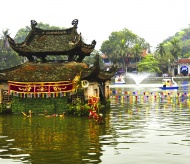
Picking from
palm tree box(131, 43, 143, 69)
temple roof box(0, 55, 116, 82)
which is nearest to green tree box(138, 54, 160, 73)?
palm tree box(131, 43, 143, 69)

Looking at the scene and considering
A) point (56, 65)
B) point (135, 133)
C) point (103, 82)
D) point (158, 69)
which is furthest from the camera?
point (158, 69)

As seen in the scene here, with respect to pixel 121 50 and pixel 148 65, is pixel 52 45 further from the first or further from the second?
pixel 121 50

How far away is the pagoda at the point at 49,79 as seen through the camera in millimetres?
34375

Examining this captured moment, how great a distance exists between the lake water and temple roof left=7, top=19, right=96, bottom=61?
23.8ft

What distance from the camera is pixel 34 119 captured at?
104 ft

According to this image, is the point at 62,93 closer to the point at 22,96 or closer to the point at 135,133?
the point at 22,96

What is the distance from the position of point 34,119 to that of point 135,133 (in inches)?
427

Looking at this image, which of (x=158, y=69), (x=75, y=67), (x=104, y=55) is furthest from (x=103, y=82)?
(x=104, y=55)

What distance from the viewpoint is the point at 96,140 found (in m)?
21.1

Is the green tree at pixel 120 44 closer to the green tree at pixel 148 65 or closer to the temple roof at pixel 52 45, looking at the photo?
the green tree at pixel 148 65

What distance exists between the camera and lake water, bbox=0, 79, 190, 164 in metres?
16.8

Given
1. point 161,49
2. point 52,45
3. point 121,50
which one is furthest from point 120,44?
point 52,45

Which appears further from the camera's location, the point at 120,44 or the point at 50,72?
the point at 120,44

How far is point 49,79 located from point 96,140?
1428 centimetres
